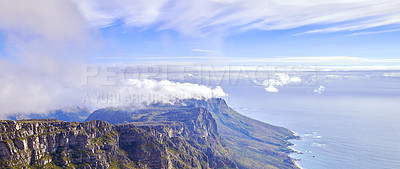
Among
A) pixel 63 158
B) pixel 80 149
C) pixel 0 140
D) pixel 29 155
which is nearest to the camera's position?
pixel 0 140

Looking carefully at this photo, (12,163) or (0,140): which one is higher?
(0,140)

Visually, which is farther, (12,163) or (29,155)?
(29,155)

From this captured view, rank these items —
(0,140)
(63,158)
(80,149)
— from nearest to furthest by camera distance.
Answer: (0,140) → (63,158) → (80,149)

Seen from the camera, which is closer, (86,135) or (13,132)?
(13,132)

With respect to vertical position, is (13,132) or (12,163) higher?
(13,132)

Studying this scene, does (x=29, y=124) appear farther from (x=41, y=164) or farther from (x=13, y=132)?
(x=41, y=164)

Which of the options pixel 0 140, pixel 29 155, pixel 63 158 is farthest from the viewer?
pixel 63 158

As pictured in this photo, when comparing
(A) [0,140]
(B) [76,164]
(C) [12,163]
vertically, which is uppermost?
(A) [0,140]

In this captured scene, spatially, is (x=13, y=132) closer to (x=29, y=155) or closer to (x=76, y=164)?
(x=29, y=155)

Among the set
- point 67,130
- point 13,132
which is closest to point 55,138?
point 67,130
